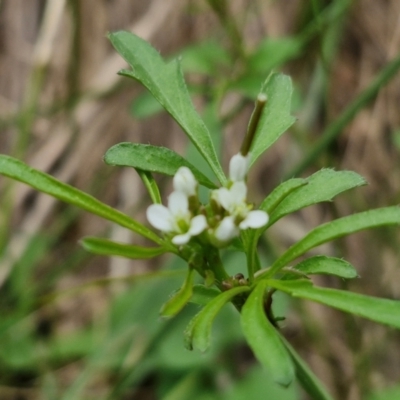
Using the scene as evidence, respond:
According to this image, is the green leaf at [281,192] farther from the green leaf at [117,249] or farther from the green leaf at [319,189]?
the green leaf at [117,249]

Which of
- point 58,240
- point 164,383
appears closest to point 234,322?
point 164,383

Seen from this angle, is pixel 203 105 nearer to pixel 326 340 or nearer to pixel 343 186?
pixel 326 340

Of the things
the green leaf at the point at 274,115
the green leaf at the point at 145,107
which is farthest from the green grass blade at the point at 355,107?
the green leaf at the point at 274,115

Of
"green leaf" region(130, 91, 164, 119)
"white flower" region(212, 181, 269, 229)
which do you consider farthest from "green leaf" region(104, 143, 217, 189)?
"green leaf" region(130, 91, 164, 119)

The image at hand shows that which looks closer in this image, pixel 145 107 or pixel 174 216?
pixel 174 216

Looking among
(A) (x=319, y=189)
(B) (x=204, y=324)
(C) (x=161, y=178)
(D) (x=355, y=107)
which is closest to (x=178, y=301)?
(B) (x=204, y=324)

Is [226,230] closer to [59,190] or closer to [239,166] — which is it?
[239,166]

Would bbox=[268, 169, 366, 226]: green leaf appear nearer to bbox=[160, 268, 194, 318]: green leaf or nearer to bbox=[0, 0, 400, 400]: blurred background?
bbox=[160, 268, 194, 318]: green leaf
